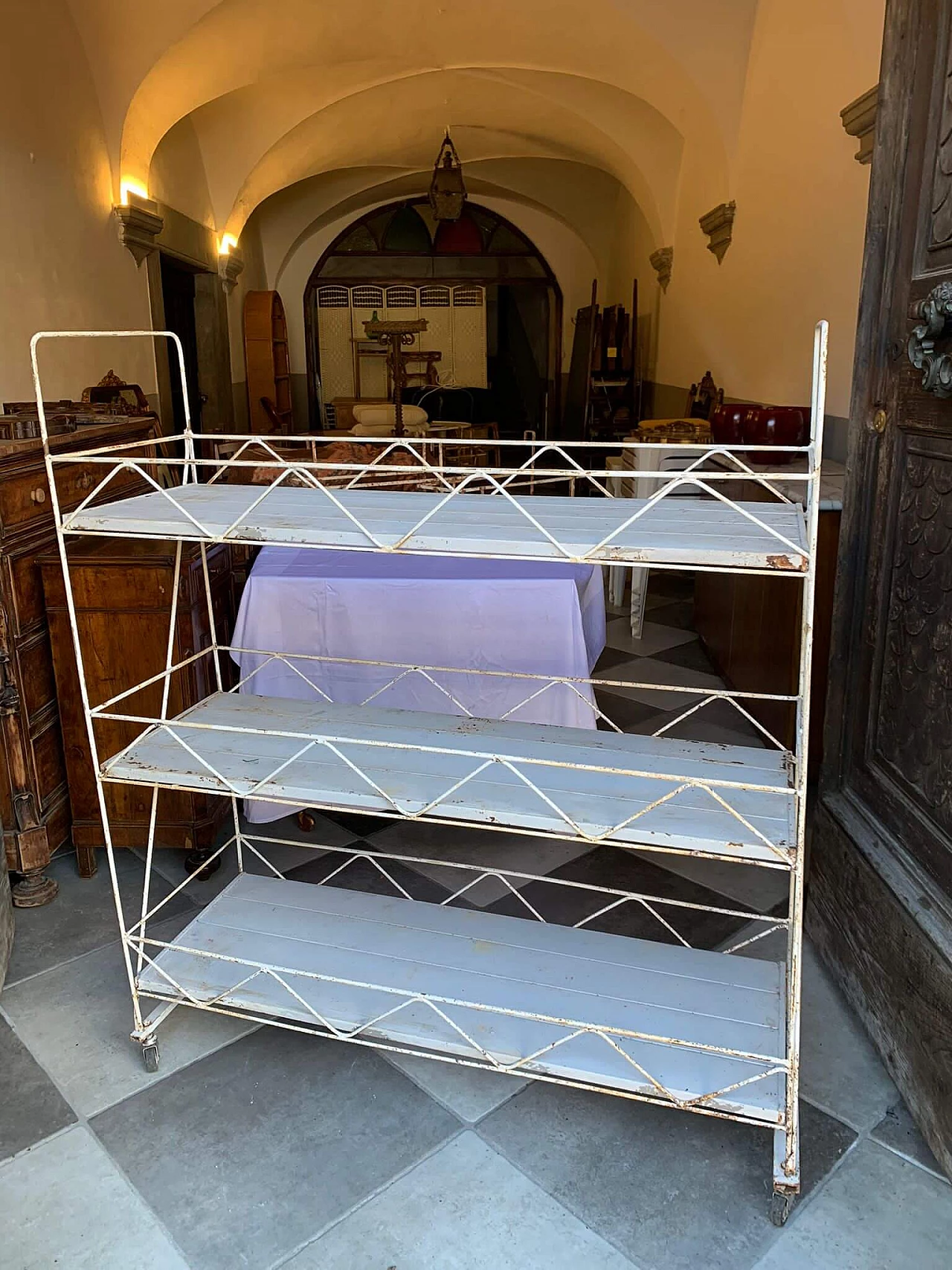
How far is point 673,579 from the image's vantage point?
5.44 m

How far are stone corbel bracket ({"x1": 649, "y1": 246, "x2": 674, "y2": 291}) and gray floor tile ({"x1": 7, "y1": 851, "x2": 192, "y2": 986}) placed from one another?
18.5 ft

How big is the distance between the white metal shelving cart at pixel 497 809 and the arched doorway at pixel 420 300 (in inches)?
335

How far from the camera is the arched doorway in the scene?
32.6 ft

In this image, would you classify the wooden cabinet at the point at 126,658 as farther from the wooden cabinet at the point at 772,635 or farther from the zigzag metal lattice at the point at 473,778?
the wooden cabinet at the point at 772,635

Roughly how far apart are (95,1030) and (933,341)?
2.03 meters

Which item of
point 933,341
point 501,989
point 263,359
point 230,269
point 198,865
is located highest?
point 230,269

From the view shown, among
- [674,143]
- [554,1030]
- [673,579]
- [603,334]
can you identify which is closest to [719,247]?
[674,143]

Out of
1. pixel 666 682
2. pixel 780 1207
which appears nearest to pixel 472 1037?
pixel 780 1207

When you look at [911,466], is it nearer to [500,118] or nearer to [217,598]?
[217,598]

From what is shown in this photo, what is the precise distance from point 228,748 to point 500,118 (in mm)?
6564

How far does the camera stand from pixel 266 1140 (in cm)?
153

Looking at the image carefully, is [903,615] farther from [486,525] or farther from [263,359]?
[263,359]

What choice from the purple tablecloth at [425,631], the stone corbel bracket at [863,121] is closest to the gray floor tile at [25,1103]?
the purple tablecloth at [425,631]

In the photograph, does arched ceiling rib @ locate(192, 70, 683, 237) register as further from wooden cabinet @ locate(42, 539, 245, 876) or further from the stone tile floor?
the stone tile floor
